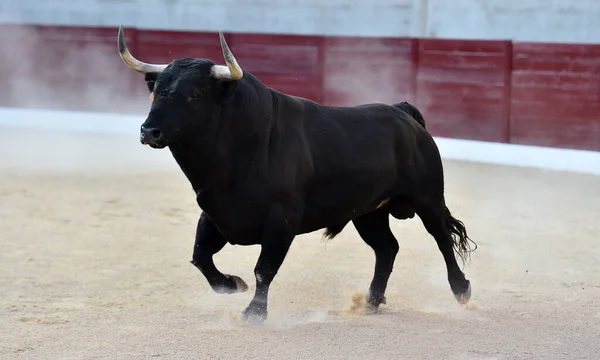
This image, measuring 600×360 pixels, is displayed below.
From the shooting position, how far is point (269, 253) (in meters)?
3.87

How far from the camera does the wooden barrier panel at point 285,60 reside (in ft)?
35.8

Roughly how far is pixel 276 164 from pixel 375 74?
679cm

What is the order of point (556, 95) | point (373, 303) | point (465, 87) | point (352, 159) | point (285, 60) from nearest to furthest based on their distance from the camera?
point (352, 159) → point (373, 303) → point (556, 95) → point (465, 87) → point (285, 60)

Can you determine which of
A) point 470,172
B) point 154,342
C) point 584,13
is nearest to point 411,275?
point 154,342

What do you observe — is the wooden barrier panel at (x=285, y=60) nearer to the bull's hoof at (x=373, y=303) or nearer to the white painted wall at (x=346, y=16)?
the white painted wall at (x=346, y=16)

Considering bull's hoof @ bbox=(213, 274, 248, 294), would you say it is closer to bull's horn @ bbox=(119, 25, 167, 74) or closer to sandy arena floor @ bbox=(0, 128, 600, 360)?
sandy arena floor @ bbox=(0, 128, 600, 360)

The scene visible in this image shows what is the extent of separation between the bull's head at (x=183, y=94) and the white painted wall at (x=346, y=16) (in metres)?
6.80

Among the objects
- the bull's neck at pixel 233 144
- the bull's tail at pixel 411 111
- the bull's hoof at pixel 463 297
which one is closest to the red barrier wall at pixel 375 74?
the bull's tail at pixel 411 111

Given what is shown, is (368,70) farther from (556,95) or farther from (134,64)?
(134,64)

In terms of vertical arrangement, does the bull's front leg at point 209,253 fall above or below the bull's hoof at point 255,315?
above

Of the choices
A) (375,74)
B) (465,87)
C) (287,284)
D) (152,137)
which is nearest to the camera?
(152,137)

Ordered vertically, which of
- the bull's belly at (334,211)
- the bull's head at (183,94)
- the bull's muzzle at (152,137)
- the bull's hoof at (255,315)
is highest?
the bull's head at (183,94)

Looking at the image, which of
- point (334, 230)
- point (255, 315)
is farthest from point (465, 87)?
point (255, 315)

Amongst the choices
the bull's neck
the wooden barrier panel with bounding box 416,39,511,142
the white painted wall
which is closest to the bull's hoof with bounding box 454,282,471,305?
the bull's neck
